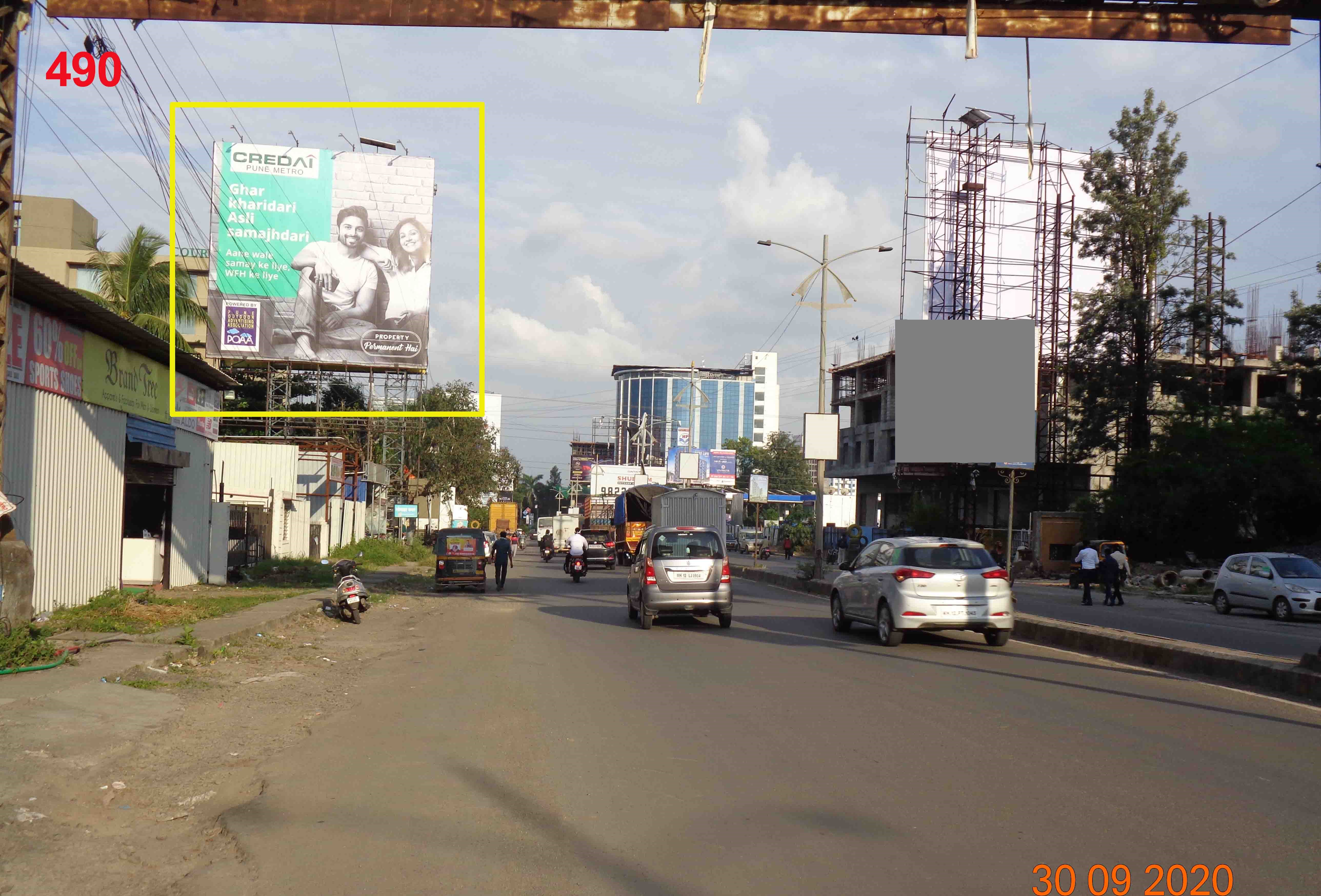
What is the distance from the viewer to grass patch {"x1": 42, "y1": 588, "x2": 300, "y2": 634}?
576 inches

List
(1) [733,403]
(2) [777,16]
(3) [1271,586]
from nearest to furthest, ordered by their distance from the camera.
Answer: (2) [777,16], (3) [1271,586], (1) [733,403]

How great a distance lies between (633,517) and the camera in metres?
45.3

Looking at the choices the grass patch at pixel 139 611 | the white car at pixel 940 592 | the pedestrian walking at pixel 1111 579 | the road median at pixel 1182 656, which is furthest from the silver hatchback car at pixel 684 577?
the pedestrian walking at pixel 1111 579

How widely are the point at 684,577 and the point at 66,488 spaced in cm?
1022

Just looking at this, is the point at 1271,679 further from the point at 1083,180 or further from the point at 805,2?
the point at 1083,180

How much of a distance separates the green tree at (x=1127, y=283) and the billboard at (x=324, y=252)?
38.6m

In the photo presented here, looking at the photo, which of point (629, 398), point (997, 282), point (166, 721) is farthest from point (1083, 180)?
point (629, 398)

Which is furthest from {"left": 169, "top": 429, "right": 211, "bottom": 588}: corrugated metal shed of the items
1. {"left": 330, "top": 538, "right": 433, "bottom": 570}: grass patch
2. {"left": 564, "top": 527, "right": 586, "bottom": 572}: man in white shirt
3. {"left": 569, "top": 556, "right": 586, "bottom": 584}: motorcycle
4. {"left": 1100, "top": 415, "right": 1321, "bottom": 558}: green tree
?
{"left": 1100, "top": 415, "right": 1321, "bottom": 558}: green tree

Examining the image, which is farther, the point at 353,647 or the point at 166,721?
the point at 353,647

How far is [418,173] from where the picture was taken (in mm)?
29453

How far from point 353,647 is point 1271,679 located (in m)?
12.2

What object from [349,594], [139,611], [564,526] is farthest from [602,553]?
[564,526]

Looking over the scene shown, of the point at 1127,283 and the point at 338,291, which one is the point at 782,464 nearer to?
the point at 1127,283

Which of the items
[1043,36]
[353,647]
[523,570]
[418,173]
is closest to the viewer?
[1043,36]
